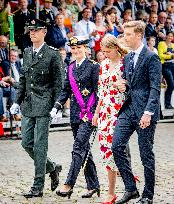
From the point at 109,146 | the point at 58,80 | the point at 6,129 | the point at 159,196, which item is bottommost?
the point at 6,129

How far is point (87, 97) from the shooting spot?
8.41m

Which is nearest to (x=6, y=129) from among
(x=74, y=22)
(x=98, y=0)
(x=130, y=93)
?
(x=74, y=22)

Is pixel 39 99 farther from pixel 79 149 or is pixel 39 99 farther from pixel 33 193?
pixel 33 193

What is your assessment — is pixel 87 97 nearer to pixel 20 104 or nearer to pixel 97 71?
pixel 97 71

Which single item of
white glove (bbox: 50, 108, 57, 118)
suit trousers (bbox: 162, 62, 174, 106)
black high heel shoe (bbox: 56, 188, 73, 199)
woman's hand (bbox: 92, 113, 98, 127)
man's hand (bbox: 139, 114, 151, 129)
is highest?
man's hand (bbox: 139, 114, 151, 129)

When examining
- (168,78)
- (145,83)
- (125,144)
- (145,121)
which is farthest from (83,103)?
(168,78)

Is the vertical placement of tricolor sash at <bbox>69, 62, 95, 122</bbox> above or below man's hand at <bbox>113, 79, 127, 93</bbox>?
below

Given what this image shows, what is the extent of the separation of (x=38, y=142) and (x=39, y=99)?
1.73ft

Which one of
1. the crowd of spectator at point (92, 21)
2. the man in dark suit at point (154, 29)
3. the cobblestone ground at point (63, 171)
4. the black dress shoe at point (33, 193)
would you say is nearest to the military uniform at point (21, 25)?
the crowd of spectator at point (92, 21)

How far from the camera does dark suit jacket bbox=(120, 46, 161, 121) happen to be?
7.34 meters

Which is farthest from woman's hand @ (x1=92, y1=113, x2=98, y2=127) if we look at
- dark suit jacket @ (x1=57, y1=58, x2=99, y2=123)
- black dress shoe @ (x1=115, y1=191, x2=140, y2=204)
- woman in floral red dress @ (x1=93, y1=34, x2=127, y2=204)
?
black dress shoe @ (x1=115, y1=191, x2=140, y2=204)

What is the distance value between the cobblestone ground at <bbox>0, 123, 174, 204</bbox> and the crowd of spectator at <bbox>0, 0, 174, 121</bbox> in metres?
2.99

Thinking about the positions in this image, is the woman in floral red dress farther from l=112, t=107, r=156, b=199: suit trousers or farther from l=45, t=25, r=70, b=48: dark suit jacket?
l=45, t=25, r=70, b=48: dark suit jacket

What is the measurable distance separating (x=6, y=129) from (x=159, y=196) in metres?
8.01
